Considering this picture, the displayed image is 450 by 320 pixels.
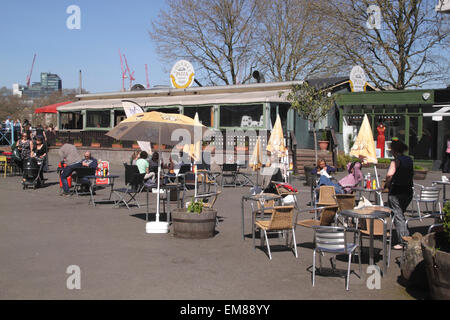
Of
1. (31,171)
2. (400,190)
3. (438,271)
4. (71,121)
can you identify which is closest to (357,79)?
(31,171)

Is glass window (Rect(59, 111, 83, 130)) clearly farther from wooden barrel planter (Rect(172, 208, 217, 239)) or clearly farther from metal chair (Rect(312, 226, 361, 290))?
metal chair (Rect(312, 226, 361, 290))

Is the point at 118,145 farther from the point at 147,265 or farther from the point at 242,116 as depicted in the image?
the point at 147,265

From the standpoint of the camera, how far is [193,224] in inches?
334

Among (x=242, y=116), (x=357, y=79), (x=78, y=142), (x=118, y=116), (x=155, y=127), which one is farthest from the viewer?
(x=118, y=116)

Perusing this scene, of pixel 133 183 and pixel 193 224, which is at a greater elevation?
pixel 133 183

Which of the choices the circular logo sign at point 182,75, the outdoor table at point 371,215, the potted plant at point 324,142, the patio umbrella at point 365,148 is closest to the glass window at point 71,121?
the circular logo sign at point 182,75

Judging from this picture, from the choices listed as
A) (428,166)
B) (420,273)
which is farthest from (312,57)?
(420,273)

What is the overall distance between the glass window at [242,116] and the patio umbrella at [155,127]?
46.2 feet

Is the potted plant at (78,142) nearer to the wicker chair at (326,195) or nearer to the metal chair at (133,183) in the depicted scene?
the metal chair at (133,183)

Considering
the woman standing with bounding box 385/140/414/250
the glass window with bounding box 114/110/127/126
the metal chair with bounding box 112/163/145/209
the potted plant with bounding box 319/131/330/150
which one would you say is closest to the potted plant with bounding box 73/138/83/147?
the glass window with bounding box 114/110/127/126

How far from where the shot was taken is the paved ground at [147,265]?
18.4ft

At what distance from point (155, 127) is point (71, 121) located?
2634 cm

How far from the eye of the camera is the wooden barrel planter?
847 centimetres
